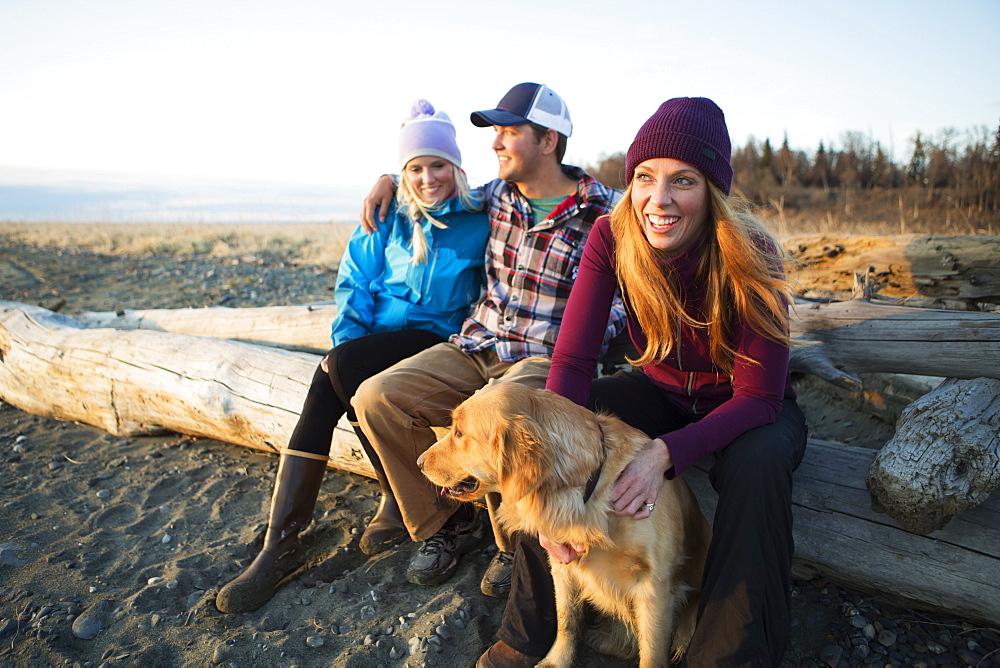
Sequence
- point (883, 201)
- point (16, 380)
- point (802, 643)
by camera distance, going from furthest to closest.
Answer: point (883, 201)
point (16, 380)
point (802, 643)

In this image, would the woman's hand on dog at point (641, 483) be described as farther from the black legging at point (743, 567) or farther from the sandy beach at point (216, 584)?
the sandy beach at point (216, 584)

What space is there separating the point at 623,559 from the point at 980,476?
150 cm

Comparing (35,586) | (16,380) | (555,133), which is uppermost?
(555,133)

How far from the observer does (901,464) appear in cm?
241

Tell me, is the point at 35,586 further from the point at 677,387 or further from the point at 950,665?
the point at 950,665

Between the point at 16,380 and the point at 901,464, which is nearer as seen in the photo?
the point at 901,464

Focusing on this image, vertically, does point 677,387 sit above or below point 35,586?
above

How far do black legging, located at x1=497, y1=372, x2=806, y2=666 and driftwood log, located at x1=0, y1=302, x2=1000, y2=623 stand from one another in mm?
486

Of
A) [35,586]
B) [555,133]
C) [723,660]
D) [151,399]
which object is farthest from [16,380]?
[723,660]

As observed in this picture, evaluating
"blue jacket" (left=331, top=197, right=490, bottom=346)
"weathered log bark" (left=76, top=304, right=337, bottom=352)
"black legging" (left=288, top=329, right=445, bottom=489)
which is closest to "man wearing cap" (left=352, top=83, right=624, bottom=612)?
"blue jacket" (left=331, top=197, right=490, bottom=346)

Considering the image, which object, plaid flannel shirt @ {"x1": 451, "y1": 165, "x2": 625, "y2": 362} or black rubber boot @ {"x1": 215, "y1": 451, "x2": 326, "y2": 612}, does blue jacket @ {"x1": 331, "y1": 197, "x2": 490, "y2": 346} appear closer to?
plaid flannel shirt @ {"x1": 451, "y1": 165, "x2": 625, "y2": 362}

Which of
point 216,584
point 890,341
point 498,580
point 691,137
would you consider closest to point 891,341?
point 890,341

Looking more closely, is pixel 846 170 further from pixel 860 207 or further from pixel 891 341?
pixel 891 341

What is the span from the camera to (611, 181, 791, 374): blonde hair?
2518mm
